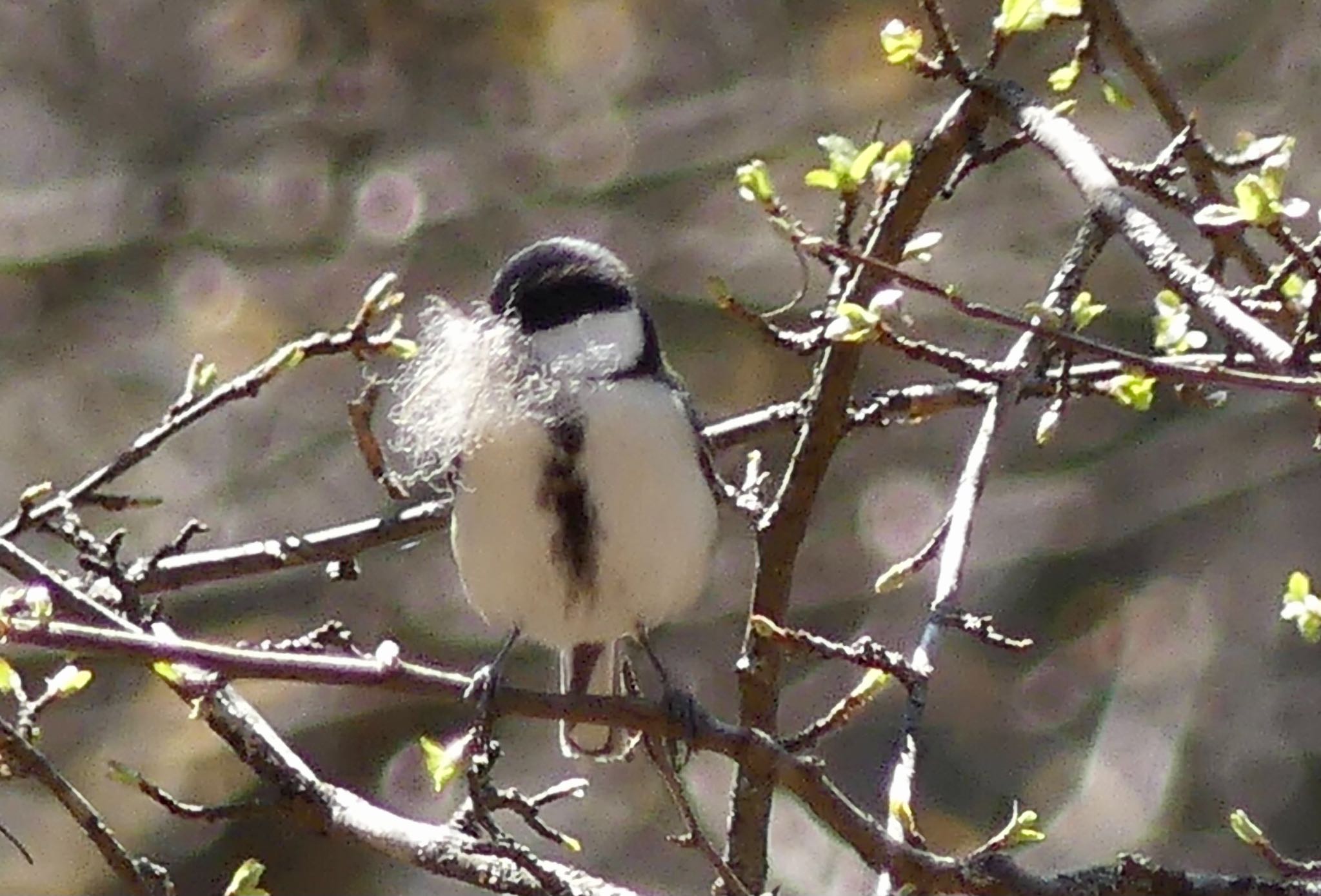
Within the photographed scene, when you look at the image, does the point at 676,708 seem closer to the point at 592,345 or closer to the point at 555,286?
the point at 592,345

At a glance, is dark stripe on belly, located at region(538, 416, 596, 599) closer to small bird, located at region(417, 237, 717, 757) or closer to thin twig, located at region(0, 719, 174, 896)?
small bird, located at region(417, 237, 717, 757)

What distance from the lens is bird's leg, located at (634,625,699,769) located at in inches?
81.7

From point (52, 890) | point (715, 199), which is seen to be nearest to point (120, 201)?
point (715, 199)

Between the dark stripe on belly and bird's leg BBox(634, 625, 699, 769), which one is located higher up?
the dark stripe on belly

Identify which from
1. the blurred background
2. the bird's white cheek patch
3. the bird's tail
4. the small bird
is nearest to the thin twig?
the small bird

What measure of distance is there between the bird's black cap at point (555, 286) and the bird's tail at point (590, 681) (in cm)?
54

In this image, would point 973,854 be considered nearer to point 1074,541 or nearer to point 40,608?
point 40,608

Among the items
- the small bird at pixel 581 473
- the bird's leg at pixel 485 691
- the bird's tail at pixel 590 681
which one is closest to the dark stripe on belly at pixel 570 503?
the small bird at pixel 581 473

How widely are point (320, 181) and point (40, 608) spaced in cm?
434

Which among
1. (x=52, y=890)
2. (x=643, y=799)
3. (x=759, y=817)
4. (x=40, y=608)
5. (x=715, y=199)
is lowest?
(x=759, y=817)

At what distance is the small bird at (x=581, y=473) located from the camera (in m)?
2.41

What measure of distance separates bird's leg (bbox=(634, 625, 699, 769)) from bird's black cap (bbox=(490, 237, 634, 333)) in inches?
17.0

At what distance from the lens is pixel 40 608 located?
5.74 feet

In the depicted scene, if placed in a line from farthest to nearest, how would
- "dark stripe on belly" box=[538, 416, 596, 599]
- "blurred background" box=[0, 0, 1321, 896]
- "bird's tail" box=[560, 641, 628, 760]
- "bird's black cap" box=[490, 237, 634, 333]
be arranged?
1. "blurred background" box=[0, 0, 1321, 896]
2. "bird's tail" box=[560, 641, 628, 760]
3. "bird's black cap" box=[490, 237, 634, 333]
4. "dark stripe on belly" box=[538, 416, 596, 599]
